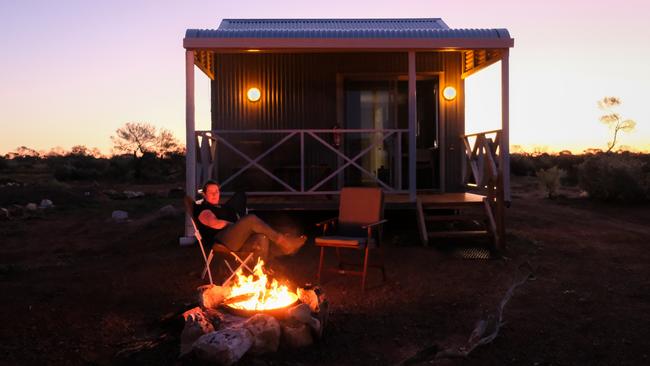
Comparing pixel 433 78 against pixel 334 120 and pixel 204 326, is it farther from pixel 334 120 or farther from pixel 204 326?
pixel 204 326

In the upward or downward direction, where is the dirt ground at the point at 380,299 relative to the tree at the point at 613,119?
downward

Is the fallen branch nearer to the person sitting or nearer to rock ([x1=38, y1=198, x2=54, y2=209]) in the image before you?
the person sitting

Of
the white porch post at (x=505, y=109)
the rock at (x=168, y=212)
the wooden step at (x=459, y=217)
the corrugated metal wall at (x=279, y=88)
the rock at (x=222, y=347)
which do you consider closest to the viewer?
the rock at (x=222, y=347)

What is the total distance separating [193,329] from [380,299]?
193cm

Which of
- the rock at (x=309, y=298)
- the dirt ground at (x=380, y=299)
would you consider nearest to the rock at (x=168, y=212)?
the dirt ground at (x=380, y=299)

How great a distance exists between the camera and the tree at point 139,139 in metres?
24.5

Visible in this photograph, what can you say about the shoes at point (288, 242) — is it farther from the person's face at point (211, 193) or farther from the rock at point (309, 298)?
the rock at point (309, 298)

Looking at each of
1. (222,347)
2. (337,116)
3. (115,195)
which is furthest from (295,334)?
(115,195)

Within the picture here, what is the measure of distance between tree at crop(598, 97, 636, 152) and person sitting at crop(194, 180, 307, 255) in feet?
87.6

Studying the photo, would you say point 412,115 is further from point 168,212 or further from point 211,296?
point 168,212

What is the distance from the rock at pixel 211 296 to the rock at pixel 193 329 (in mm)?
253

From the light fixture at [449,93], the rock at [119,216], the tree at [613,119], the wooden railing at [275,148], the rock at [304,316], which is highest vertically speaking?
the tree at [613,119]

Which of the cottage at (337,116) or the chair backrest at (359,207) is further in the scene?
the cottage at (337,116)

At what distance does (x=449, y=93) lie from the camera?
29.8 ft
